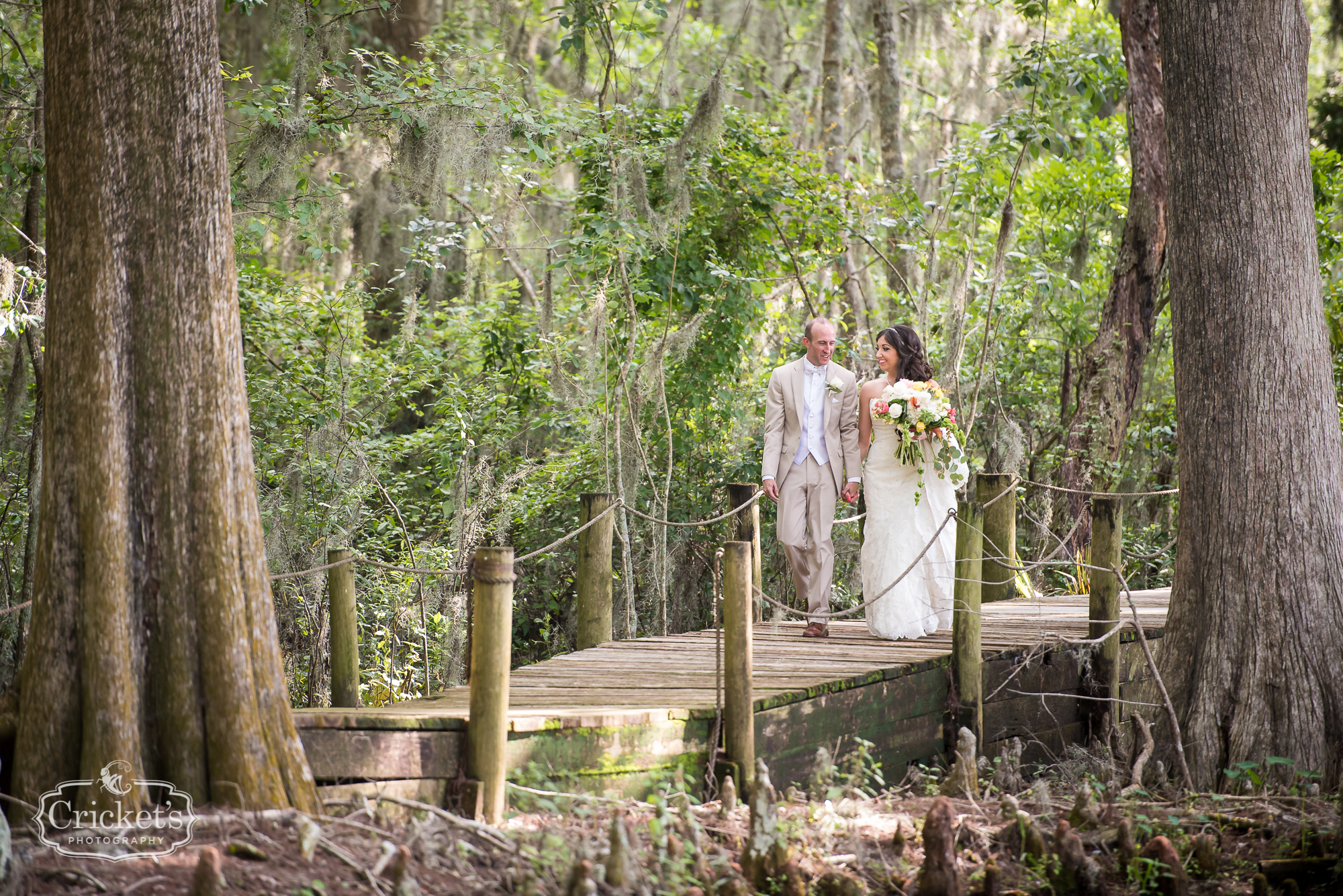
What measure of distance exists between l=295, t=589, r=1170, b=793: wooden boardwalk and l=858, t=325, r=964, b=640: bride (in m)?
0.22

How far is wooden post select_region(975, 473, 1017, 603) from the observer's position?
8086 millimetres

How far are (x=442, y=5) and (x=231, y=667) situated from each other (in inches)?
501

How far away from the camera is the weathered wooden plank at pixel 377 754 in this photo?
12.5ft

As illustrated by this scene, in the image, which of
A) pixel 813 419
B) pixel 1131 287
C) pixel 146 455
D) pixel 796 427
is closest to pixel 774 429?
pixel 796 427

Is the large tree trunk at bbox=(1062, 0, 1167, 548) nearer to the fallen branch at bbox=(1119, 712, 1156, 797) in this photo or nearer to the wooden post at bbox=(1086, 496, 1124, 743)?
the wooden post at bbox=(1086, 496, 1124, 743)

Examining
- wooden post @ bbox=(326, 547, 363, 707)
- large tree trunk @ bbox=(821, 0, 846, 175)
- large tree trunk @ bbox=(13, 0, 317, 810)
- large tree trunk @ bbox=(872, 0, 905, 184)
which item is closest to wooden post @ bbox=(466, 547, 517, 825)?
large tree trunk @ bbox=(13, 0, 317, 810)

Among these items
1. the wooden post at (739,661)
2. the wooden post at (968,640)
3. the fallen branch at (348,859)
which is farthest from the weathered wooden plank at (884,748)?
the fallen branch at (348,859)

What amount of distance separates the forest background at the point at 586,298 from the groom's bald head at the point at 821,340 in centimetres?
198

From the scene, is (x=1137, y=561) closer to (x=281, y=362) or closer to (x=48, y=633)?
(x=281, y=362)

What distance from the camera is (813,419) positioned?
710 centimetres

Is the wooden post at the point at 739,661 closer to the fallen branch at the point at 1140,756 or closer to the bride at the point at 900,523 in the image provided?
the fallen branch at the point at 1140,756

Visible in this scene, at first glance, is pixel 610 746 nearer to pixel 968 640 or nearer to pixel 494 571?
pixel 494 571

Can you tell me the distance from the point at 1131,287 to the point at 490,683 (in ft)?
28.8

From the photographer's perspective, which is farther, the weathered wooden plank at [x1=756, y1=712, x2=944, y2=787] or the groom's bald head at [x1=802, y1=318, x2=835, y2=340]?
the groom's bald head at [x1=802, y1=318, x2=835, y2=340]
